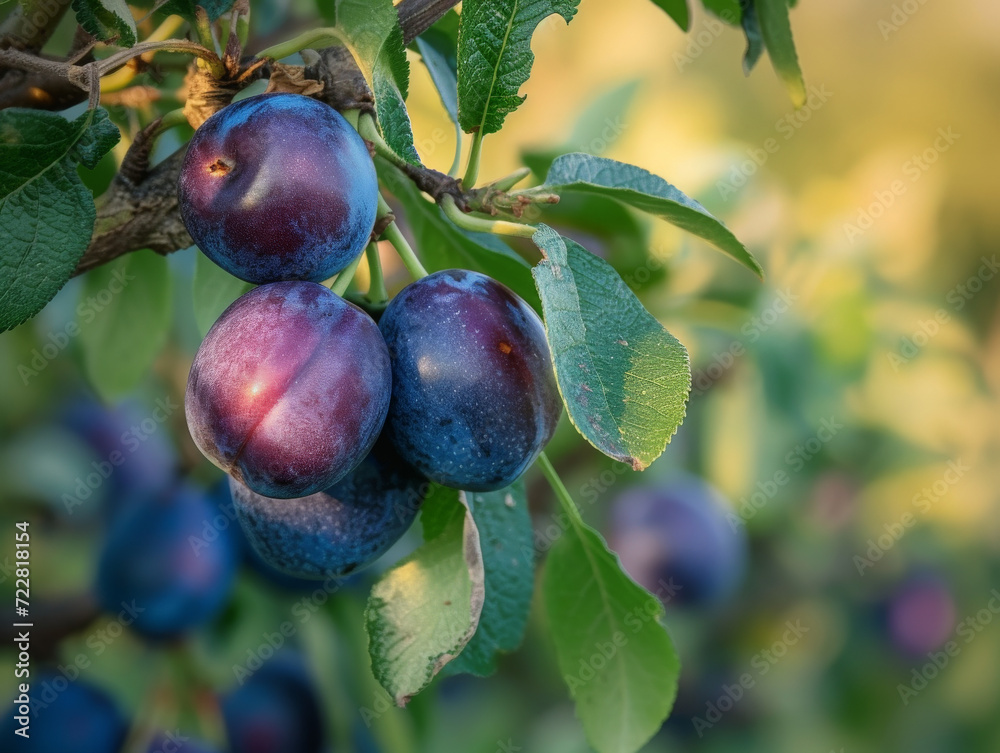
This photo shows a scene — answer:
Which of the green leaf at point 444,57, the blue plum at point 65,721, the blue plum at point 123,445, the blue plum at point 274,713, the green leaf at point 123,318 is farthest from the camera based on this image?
the blue plum at point 123,445

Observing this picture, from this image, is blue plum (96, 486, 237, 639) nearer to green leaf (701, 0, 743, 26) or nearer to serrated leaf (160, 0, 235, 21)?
serrated leaf (160, 0, 235, 21)

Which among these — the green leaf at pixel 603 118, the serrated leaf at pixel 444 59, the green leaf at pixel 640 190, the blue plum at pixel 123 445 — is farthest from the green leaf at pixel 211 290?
the green leaf at pixel 603 118

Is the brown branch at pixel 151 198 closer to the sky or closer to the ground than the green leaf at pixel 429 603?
closer to the sky

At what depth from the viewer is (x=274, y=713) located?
1148 millimetres

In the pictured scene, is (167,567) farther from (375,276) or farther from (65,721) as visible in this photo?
(375,276)

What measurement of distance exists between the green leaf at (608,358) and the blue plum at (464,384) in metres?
0.06

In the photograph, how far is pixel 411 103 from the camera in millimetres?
1333

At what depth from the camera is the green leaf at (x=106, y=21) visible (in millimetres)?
506

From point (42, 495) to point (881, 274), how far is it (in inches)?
56.1

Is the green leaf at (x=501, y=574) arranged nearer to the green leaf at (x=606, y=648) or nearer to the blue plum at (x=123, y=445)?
the green leaf at (x=606, y=648)

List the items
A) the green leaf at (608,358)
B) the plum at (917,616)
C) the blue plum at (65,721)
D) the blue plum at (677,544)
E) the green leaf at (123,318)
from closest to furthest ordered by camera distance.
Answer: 1. the green leaf at (608,358)
2. the green leaf at (123,318)
3. the blue plum at (65,721)
4. the blue plum at (677,544)
5. the plum at (917,616)

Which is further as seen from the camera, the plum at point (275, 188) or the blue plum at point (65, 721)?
the blue plum at point (65, 721)

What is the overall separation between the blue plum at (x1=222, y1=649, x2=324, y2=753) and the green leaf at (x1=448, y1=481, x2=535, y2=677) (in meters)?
0.59

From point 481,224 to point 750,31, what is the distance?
366 millimetres
